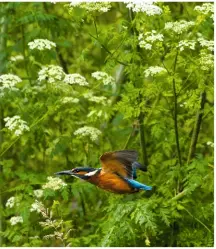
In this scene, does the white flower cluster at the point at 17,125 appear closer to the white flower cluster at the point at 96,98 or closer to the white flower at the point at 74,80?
the white flower at the point at 74,80

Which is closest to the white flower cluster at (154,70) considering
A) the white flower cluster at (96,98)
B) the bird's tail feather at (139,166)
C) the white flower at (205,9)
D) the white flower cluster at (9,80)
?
the white flower at (205,9)

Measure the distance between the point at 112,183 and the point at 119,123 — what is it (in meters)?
3.04

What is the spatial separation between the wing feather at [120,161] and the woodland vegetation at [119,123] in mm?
821

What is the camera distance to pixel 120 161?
101 inches

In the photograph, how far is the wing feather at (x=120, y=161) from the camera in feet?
8.32

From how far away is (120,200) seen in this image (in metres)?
4.36

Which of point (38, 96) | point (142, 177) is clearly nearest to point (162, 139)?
point (142, 177)

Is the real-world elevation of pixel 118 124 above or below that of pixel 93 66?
below

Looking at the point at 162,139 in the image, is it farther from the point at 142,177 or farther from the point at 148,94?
the point at 148,94

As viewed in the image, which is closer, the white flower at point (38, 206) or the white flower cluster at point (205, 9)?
the white flower at point (38, 206)

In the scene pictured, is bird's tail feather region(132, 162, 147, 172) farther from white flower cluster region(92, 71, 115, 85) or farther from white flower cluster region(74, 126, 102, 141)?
white flower cluster region(74, 126, 102, 141)

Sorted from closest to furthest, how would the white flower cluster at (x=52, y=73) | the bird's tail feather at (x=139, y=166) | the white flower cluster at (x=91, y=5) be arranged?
the bird's tail feather at (x=139, y=166) < the white flower cluster at (x=91, y=5) < the white flower cluster at (x=52, y=73)

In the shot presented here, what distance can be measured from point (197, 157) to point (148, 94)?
0.62 m

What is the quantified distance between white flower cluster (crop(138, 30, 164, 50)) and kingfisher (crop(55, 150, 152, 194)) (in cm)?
120
